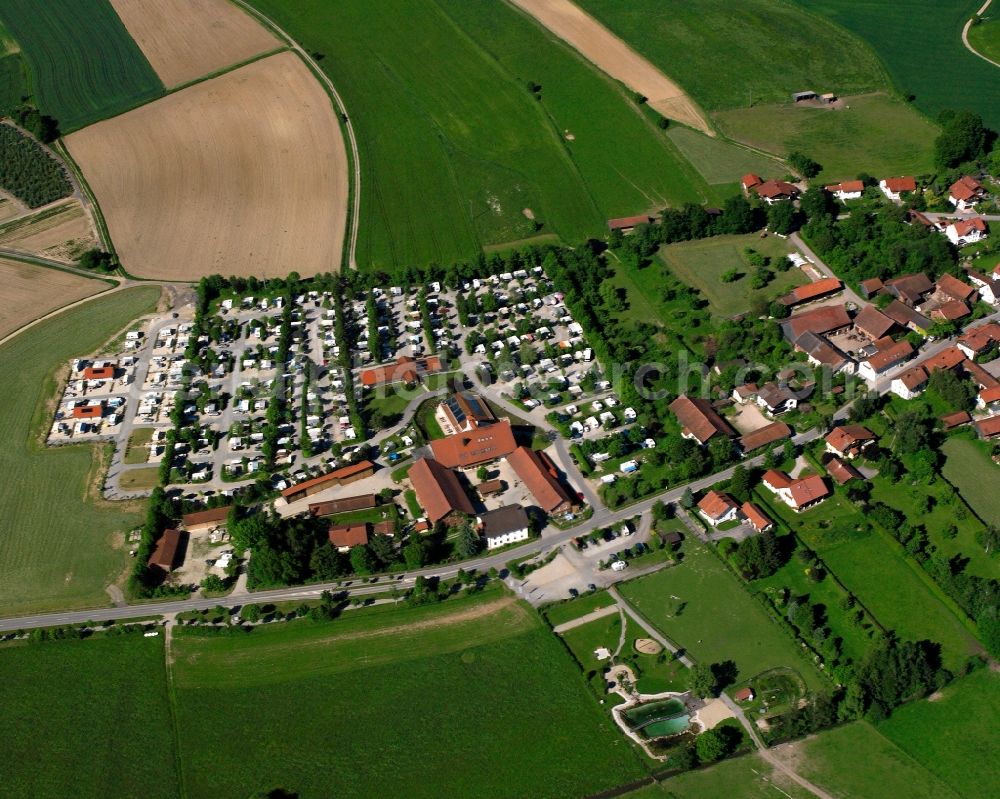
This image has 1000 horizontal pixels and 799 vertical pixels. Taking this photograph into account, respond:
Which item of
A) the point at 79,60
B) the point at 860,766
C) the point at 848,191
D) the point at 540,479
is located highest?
the point at 848,191

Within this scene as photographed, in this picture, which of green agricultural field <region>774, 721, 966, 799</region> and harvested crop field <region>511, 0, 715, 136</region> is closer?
green agricultural field <region>774, 721, 966, 799</region>

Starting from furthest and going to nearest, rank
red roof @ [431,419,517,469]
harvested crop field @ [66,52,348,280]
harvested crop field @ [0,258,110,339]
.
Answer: harvested crop field @ [66,52,348,280] < harvested crop field @ [0,258,110,339] < red roof @ [431,419,517,469]

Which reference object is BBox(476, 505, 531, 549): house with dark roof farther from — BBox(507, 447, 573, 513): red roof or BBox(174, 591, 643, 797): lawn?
BBox(174, 591, 643, 797): lawn

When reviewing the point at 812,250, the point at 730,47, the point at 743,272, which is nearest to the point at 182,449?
the point at 743,272

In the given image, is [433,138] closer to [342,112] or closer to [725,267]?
[342,112]

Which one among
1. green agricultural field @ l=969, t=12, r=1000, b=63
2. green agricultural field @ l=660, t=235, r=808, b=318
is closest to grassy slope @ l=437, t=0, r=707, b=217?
green agricultural field @ l=660, t=235, r=808, b=318

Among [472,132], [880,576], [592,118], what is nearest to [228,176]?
[472,132]

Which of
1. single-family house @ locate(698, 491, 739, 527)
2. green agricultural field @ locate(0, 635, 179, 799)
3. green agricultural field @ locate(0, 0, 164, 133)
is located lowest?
green agricultural field @ locate(0, 635, 179, 799)

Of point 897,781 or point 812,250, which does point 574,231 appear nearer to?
point 812,250
